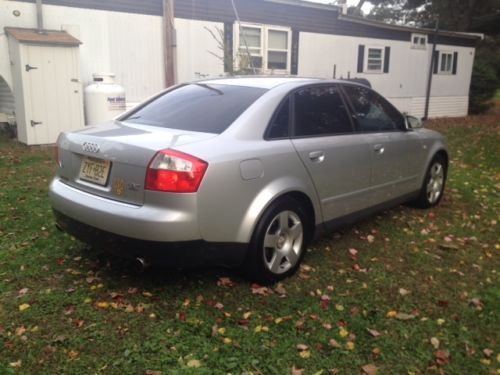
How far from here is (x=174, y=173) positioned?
9.95 ft

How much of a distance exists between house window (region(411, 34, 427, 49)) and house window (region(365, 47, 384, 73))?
182 cm

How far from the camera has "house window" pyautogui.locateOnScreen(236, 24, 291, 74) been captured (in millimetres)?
13906

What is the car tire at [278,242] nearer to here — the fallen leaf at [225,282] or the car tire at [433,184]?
the fallen leaf at [225,282]

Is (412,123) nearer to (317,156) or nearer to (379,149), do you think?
(379,149)

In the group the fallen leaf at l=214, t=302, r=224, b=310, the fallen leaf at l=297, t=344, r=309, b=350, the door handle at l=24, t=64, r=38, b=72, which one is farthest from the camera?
the door handle at l=24, t=64, r=38, b=72

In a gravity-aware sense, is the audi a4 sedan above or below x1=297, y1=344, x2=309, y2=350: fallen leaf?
above

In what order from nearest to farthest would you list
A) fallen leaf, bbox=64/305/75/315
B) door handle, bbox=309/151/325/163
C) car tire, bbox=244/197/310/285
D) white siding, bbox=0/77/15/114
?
fallen leaf, bbox=64/305/75/315, car tire, bbox=244/197/310/285, door handle, bbox=309/151/325/163, white siding, bbox=0/77/15/114

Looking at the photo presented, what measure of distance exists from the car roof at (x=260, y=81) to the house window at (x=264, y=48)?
366 inches

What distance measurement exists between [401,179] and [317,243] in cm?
121

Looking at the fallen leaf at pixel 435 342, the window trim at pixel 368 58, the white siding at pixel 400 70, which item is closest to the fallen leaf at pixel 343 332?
the fallen leaf at pixel 435 342

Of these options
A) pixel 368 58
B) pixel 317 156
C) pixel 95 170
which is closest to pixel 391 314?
pixel 317 156

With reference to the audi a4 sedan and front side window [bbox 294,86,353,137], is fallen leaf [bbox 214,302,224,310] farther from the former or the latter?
front side window [bbox 294,86,353,137]

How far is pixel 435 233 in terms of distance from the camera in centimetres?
506

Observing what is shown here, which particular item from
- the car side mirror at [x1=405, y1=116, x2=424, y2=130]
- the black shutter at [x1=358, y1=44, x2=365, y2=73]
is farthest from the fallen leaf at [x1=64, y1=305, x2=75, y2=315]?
the black shutter at [x1=358, y1=44, x2=365, y2=73]
